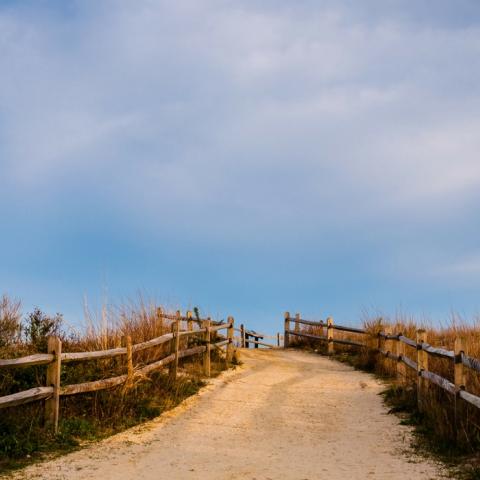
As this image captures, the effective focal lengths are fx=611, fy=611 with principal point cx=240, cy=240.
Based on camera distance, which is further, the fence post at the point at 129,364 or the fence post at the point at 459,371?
the fence post at the point at 129,364

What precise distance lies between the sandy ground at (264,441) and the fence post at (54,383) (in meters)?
0.76

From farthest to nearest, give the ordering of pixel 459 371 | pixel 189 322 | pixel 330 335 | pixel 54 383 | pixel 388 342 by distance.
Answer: pixel 330 335 → pixel 189 322 → pixel 388 342 → pixel 54 383 → pixel 459 371

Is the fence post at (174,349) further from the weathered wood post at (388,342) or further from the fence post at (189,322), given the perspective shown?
the fence post at (189,322)

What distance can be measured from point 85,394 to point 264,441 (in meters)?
2.92

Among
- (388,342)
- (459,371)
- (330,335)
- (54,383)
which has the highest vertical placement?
(330,335)

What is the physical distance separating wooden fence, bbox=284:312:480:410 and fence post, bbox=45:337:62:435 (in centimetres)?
554

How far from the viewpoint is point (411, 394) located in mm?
11203

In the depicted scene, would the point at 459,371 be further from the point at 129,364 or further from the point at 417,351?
the point at 129,364

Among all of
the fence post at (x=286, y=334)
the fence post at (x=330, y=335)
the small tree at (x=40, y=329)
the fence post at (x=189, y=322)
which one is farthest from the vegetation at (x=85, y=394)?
the fence post at (x=286, y=334)

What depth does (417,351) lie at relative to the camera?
10688mm

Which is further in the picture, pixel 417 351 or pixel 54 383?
pixel 417 351

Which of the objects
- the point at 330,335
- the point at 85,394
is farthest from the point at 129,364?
the point at 330,335

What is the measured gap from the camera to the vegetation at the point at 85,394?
8.15 metres

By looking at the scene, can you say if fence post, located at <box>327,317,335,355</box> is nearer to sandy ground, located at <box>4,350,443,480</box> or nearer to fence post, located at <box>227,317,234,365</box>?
fence post, located at <box>227,317,234,365</box>
